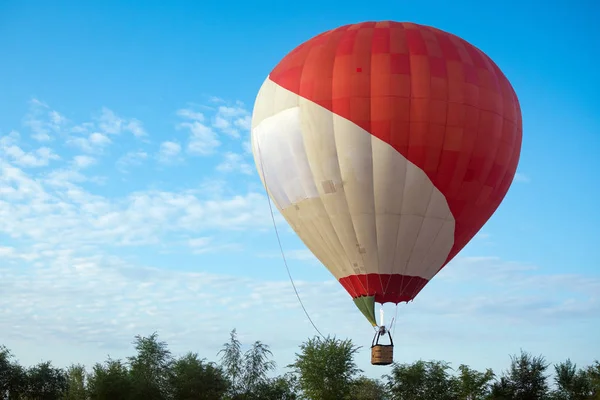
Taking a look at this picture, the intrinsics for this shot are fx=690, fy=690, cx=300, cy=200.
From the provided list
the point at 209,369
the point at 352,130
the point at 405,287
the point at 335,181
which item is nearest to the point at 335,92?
the point at 352,130

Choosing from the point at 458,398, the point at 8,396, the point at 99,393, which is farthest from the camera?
the point at 8,396

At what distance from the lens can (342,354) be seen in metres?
51.5

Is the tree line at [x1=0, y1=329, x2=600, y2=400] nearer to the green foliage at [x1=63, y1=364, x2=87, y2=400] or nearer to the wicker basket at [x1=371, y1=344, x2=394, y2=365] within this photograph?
the green foliage at [x1=63, y1=364, x2=87, y2=400]

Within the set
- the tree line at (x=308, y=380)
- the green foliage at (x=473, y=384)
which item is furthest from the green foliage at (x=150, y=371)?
the green foliage at (x=473, y=384)

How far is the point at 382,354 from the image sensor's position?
80.7 feet

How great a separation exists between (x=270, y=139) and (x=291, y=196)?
92.6 inches

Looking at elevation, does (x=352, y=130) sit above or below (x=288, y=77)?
below

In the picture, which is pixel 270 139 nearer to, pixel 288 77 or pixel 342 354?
pixel 288 77

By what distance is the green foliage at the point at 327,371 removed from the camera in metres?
50.2

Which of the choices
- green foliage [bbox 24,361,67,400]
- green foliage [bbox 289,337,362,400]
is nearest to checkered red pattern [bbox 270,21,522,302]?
green foliage [bbox 289,337,362,400]

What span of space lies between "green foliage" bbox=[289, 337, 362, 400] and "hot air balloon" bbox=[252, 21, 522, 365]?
2583 centimetres

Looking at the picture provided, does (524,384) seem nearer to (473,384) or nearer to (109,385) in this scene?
(473,384)

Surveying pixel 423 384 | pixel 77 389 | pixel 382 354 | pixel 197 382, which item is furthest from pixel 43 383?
pixel 382 354

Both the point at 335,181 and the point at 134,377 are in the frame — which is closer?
the point at 335,181
